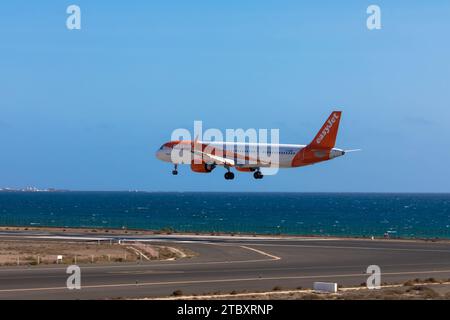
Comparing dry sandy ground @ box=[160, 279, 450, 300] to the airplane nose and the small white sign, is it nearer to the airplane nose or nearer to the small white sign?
the small white sign

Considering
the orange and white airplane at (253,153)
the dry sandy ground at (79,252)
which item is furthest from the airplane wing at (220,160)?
the dry sandy ground at (79,252)

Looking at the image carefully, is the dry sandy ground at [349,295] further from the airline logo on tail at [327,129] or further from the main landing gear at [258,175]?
the main landing gear at [258,175]

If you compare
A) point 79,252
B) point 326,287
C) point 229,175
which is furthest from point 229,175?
point 326,287

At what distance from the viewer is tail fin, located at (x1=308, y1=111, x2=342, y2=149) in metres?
100

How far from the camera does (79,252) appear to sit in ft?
276

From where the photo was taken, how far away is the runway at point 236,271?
53219 mm

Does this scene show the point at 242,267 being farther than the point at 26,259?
No

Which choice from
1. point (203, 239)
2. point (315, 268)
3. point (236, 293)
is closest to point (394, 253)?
point (315, 268)

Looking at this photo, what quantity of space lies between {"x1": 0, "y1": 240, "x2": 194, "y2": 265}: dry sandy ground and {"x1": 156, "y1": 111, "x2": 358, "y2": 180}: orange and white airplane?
13441 millimetres

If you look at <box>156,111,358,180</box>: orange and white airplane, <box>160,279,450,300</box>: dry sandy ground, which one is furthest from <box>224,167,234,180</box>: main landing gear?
<box>160,279,450,300</box>: dry sandy ground

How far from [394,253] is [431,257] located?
17.6 feet
